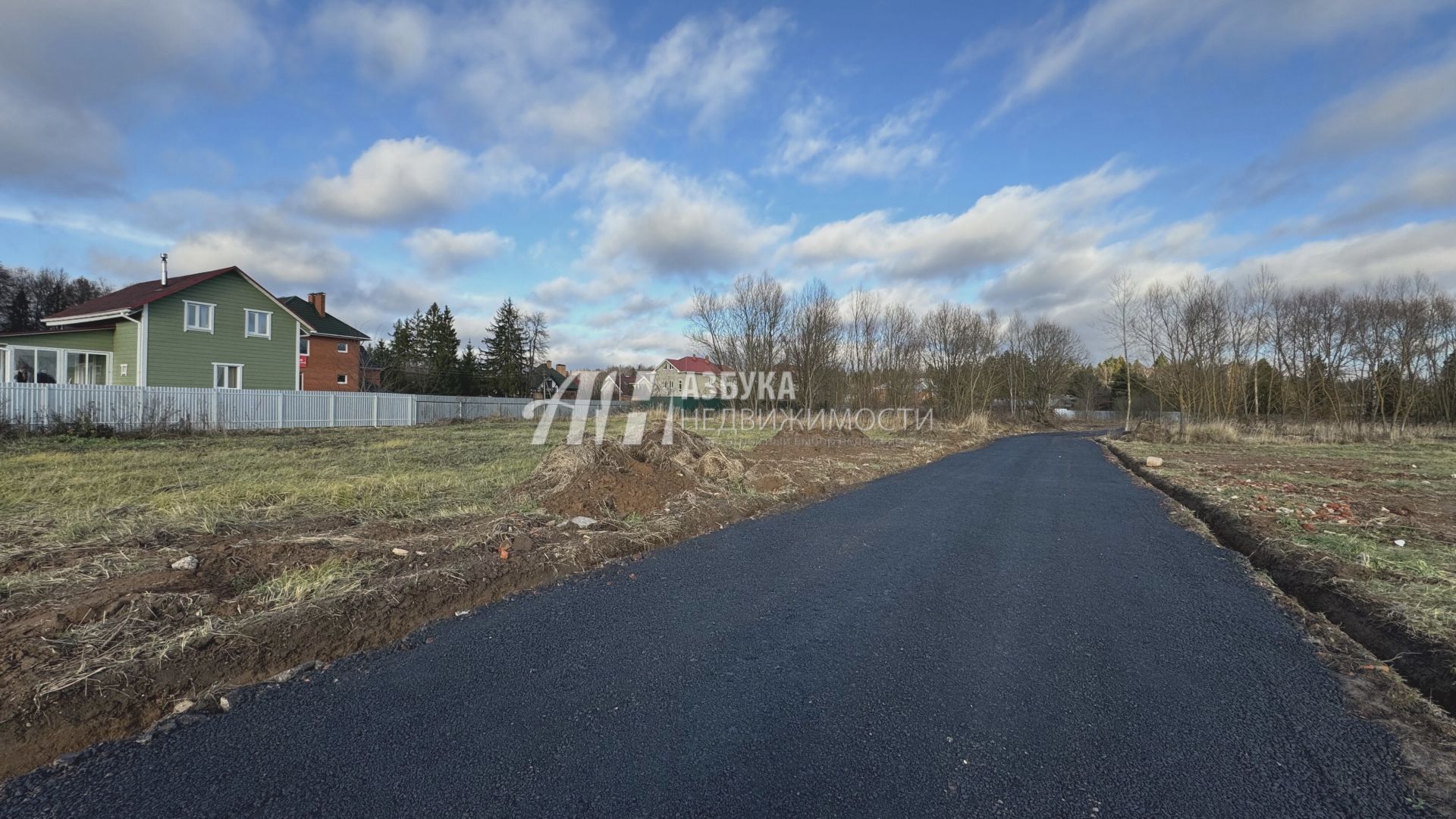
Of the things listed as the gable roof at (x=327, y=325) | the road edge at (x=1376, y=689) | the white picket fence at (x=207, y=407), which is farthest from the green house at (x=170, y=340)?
the road edge at (x=1376, y=689)

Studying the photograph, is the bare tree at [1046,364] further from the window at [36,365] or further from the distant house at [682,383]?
the window at [36,365]

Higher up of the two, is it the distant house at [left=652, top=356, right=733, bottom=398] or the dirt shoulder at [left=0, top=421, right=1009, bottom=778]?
the distant house at [left=652, top=356, right=733, bottom=398]

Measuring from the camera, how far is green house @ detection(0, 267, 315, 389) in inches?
908

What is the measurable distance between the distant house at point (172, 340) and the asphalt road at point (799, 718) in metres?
28.1

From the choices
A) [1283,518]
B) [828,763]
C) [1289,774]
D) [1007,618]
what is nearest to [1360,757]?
[1289,774]

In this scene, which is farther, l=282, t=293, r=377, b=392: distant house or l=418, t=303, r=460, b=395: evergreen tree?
l=418, t=303, r=460, b=395: evergreen tree

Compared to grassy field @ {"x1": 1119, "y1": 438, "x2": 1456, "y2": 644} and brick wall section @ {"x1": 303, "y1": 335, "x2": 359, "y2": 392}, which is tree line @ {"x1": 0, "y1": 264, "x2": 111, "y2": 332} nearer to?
brick wall section @ {"x1": 303, "y1": 335, "x2": 359, "y2": 392}

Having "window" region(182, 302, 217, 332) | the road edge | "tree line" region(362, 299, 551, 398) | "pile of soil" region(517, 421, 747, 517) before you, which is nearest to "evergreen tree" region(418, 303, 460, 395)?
"tree line" region(362, 299, 551, 398)

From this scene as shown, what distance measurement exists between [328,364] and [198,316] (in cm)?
1452

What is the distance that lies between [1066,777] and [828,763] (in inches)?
39.1

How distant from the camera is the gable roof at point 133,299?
2312 cm

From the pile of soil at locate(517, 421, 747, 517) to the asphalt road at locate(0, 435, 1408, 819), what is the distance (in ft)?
8.92

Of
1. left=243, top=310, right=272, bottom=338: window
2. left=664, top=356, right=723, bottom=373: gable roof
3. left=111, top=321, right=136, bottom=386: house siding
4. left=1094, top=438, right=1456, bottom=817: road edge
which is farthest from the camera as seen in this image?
left=664, top=356, right=723, bottom=373: gable roof

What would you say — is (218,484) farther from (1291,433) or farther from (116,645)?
(1291,433)
